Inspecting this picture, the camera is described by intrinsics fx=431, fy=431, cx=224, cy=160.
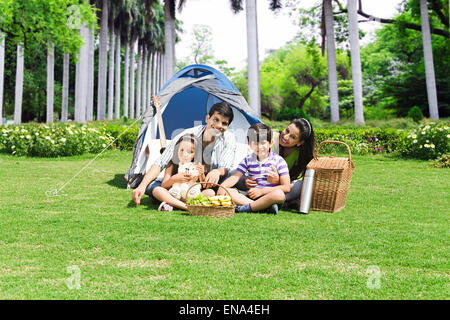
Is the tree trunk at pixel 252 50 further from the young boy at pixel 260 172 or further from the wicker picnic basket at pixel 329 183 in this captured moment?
the young boy at pixel 260 172

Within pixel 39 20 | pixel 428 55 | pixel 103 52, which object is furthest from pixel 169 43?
pixel 428 55

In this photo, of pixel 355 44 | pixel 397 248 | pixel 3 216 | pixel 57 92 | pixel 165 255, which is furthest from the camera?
pixel 57 92

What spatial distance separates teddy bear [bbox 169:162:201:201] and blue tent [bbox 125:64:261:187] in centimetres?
172

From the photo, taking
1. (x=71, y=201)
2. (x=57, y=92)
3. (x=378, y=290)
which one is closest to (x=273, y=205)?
(x=378, y=290)

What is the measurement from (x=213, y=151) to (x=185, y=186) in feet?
2.58

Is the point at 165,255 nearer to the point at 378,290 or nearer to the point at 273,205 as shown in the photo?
the point at 378,290

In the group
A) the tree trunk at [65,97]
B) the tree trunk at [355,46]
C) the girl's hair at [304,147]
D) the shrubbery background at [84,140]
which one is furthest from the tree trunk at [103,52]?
the girl's hair at [304,147]

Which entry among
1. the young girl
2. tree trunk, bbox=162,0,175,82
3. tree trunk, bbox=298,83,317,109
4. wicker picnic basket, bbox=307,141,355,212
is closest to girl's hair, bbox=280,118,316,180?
wicker picnic basket, bbox=307,141,355,212

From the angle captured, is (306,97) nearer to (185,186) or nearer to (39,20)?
(39,20)

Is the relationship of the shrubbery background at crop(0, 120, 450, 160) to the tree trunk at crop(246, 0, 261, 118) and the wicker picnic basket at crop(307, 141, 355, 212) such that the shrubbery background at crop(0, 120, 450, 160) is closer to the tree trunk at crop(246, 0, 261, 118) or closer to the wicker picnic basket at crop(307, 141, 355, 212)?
the tree trunk at crop(246, 0, 261, 118)

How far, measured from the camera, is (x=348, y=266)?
142 inches

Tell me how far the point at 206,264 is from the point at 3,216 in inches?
124

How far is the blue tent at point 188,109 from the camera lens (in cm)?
777

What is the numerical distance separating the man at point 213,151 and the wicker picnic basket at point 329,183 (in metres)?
1.28
